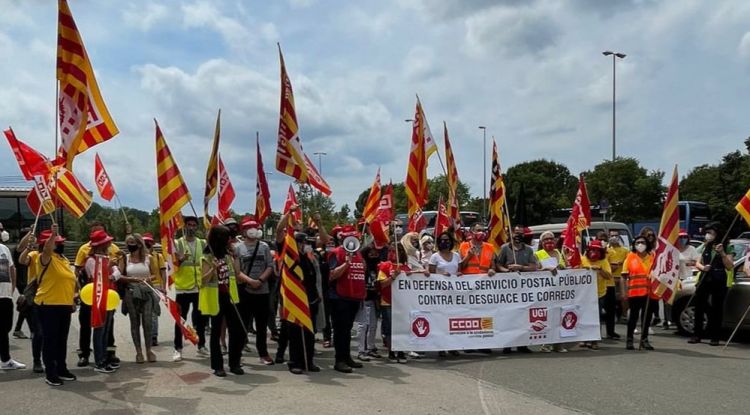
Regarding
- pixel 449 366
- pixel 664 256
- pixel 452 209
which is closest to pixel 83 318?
pixel 449 366

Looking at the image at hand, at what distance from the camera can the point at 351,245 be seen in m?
8.45

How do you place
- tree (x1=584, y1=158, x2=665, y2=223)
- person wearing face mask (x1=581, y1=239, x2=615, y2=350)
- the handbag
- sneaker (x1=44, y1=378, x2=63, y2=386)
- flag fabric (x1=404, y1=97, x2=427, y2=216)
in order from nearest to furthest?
sneaker (x1=44, y1=378, x2=63, y2=386) < the handbag < person wearing face mask (x1=581, y1=239, x2=615, y2=350) < flag fabric (x1=404, y1=97, x2=427, y2=216) < tree (x1=584, y1=158, x2=665, y2=223)

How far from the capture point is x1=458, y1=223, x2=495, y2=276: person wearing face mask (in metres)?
9.86

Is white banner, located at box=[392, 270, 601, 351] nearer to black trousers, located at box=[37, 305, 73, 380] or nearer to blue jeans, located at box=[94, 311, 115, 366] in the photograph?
blue jeans, located at box=[94, 311, 115, 366]

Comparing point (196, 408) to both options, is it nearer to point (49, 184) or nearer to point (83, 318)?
point (83, 318)

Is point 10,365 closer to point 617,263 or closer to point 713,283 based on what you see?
point 617,263

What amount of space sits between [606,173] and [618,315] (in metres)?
27.8

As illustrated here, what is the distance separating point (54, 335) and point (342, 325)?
327cm

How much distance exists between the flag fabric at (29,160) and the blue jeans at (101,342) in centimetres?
203

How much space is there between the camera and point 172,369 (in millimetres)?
8336

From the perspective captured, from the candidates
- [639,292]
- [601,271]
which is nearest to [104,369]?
[601,271]

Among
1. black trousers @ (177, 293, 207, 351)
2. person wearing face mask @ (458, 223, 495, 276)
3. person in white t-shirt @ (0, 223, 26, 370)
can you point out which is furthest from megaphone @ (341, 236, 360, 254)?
person in white t-shirt @ (0, 223, 26, 370)

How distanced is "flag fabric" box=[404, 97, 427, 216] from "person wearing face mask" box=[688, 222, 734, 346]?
4.61 metres

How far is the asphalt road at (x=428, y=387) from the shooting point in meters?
6.35
